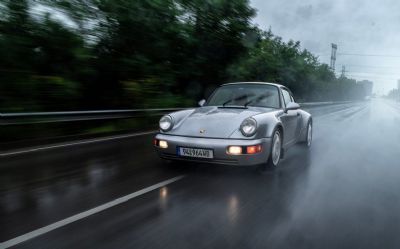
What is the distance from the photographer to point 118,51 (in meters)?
13.0

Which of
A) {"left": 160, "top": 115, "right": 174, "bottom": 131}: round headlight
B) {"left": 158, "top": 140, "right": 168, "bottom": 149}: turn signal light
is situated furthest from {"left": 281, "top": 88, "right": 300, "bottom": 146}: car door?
{"left": 158, "top": 140, "right": 168, "bottom": 149}: turn signal light

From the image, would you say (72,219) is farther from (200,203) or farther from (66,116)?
(66,116)

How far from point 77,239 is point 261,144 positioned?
2.82 metres

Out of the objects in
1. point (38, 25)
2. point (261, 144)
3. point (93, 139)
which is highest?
point (38, 25)

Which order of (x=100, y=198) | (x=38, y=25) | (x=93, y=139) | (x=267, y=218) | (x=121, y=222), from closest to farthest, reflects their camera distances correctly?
(x=121, y=222) < (x=267, y=218) < (x=100, y=198) < (x=93, y=139) < (x=38, y=25)

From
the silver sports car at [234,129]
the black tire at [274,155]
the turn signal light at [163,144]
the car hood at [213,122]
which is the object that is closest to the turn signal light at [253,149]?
the silver sports car at [234,129]

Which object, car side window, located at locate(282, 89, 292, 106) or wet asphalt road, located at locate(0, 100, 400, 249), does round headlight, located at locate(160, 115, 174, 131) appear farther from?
car side window, located at locate(282, 89, 292, 106)

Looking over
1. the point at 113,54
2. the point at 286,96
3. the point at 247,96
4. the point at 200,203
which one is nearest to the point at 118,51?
the point at 113,54

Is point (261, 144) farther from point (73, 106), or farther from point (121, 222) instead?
point (73, 106)

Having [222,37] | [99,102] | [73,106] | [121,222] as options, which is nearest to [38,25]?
[73,106]

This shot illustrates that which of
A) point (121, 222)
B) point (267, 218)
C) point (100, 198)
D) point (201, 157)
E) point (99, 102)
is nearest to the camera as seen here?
point (121, 222)

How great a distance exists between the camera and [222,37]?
17.8 metres

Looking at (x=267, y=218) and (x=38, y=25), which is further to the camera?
(x=38, y=25)

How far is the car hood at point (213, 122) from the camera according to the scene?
16.7 feet
